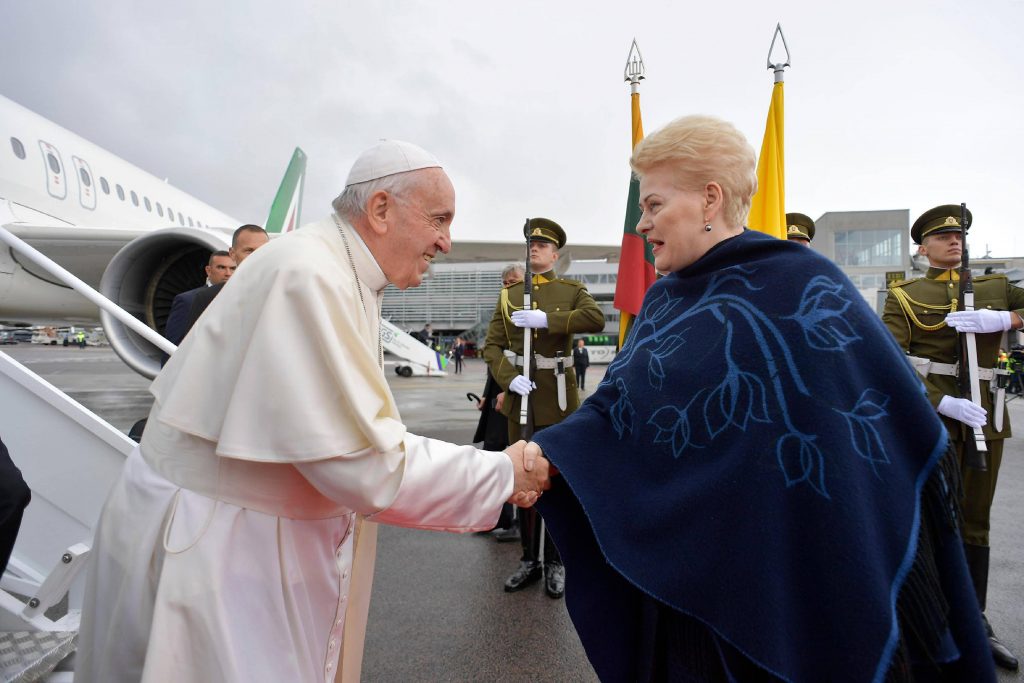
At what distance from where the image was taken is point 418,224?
1.51 metres

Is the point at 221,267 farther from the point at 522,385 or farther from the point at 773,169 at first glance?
the point at 773,169

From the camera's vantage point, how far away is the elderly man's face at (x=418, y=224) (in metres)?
1.49

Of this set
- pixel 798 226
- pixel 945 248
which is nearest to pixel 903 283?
pixel 945 248

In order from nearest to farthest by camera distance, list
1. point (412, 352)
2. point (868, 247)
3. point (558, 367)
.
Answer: point (558, 367) < point (412, 352) < point (868, 247)

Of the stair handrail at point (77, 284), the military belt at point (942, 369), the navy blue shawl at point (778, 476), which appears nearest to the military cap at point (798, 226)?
→ the military belt at point (942, 369)

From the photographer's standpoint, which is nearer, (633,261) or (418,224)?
(418,224)

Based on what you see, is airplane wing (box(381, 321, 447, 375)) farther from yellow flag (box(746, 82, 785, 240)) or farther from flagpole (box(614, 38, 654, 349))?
yellow flag (box(746, 82, 785, 240))

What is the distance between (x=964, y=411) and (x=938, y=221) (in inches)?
45.4

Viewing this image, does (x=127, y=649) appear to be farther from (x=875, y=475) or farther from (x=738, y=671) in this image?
(x=875, y=475)

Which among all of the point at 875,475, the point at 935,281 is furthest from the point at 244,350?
the point at 935,281

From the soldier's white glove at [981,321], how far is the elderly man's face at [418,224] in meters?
2.82

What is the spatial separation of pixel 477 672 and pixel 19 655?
1.71 m

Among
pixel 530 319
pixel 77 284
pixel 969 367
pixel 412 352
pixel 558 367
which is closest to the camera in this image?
pixel 77 284

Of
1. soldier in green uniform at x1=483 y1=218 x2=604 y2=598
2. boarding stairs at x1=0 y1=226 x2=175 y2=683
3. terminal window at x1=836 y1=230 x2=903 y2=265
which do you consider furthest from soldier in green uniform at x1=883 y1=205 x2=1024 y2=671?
terminal window at x1=836 y1=230 x2=903 y2=265
